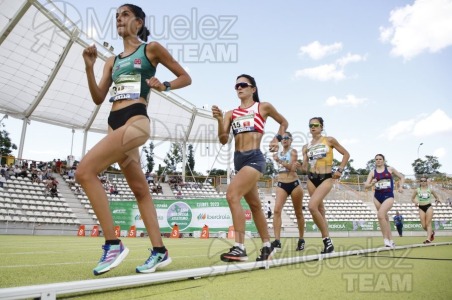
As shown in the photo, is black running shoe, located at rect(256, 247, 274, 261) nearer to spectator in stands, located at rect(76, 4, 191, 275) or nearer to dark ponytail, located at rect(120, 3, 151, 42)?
spectator in stands, located at rect(76, 4, 191, 275)

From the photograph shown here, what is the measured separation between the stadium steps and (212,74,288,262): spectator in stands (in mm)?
20272

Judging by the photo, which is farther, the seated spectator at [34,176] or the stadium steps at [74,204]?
the seated spectator at [34,176]

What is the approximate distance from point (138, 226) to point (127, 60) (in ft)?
58.4

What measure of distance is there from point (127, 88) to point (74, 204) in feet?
74.9

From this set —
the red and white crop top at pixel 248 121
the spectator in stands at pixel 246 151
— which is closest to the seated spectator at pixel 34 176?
the spectator in stands at pixel 246 151

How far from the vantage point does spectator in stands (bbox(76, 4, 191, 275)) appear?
3174 mm

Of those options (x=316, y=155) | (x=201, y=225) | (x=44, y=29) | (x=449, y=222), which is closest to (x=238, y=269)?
(x=316, y=155)

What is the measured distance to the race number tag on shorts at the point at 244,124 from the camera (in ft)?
15.3

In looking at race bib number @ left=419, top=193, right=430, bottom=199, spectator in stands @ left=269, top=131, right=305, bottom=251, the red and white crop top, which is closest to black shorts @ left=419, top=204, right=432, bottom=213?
race bib number @ left=419, top=193, right=430, bottom=199

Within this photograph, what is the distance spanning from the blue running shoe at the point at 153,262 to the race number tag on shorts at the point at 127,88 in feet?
5.07

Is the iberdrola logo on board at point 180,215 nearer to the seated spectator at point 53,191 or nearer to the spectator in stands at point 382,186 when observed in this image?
the seated spectator at point 53,191

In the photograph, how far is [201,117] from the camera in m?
33.3

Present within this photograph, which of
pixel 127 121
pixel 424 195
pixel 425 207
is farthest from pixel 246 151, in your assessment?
pixel 425 207

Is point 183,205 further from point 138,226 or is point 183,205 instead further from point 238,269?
point 238,269
